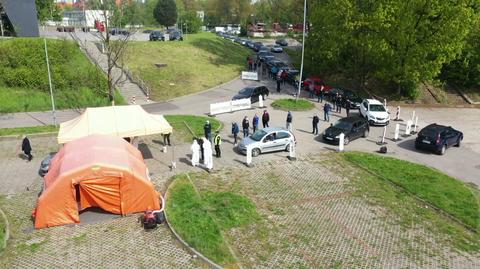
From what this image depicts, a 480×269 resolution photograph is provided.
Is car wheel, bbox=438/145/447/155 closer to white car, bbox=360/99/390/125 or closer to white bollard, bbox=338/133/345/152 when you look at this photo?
white bollard, bbox=338/133/345/152

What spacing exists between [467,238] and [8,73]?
3098 cm

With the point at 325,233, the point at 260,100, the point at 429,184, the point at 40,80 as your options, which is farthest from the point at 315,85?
the point at 325,233

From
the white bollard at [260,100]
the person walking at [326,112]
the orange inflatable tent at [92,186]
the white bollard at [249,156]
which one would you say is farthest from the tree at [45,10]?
the orange inflatable tent at [92,186]

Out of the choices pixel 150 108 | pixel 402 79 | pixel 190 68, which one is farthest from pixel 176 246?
pixel 190 68

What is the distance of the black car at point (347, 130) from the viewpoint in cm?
2347

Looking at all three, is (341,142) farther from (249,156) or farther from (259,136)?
(249,156)

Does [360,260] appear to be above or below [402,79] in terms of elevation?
below

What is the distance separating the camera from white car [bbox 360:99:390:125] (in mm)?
Result: 27656

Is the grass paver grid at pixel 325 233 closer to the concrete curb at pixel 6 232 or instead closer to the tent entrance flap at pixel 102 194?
the tent entrance flap at pixel 102 194

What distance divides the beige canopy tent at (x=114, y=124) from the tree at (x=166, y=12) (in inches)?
2396

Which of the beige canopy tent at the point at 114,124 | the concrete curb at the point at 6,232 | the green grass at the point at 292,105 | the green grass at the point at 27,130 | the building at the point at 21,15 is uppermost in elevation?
the building at the point at 21,15

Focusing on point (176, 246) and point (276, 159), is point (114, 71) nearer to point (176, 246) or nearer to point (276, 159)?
point (276, 159)

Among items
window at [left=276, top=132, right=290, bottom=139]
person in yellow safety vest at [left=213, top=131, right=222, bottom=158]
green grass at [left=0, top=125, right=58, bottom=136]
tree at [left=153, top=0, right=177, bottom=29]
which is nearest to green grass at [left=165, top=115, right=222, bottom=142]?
person in yellow safety vest at [left=213, top=131, right=222, bottom=158]

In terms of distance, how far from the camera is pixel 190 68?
41.6 metres
